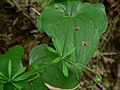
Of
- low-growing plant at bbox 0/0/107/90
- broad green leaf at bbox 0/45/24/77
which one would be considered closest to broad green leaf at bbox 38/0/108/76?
low-growing plant at bbox 0/0/107/90

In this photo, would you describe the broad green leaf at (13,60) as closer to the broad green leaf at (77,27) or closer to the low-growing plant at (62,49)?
the low-growing plant at (62,49)

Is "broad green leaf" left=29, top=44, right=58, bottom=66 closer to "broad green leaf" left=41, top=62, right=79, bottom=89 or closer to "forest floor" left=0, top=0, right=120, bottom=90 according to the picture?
"broad green leaf" left=41, top=62, right=79, bottom=89

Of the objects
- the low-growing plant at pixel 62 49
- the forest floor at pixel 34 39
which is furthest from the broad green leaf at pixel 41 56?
the forest floor at pixel 34 39

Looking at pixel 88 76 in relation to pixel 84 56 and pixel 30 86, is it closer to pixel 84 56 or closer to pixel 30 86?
pixel 84 56

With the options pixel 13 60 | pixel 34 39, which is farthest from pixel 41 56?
pixel 34 39

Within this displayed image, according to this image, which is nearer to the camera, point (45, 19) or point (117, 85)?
point (45, 19)

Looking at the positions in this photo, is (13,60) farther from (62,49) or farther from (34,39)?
(34,39)

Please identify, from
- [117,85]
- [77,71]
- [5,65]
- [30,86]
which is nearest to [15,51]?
[5,65]
